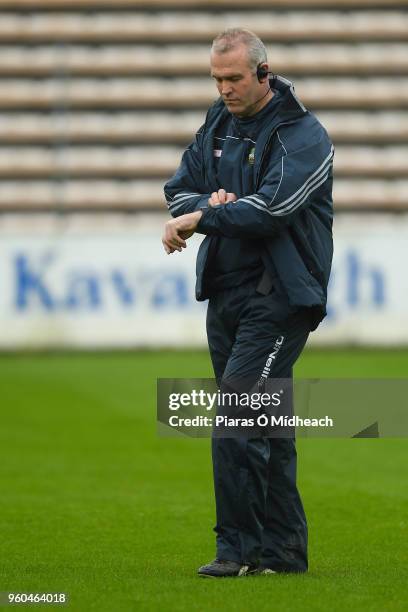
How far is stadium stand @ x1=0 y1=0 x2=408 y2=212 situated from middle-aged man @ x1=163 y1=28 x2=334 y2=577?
19.9 meters

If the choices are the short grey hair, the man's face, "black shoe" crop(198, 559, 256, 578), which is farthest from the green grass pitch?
the short grey hair

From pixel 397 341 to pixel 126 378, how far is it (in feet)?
16.0

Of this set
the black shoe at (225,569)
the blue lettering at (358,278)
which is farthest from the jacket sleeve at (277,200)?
the blue lettering at (358,278)

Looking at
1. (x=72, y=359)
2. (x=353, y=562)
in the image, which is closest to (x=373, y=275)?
(x=72, y=359)

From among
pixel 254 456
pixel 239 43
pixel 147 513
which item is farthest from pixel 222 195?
pixel 147 513

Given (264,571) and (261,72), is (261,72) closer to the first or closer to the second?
(261,72)

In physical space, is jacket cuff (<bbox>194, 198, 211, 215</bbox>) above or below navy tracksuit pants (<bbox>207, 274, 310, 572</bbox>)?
above

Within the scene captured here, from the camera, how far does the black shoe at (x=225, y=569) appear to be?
5168 mm

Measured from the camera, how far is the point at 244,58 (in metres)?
5.00

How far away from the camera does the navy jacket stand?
5.03m

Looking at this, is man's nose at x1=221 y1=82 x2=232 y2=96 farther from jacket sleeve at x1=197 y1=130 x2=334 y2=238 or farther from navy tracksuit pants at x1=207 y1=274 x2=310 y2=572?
navy tracksuit pants at x1=207 y1=274 x2=310 y2=572

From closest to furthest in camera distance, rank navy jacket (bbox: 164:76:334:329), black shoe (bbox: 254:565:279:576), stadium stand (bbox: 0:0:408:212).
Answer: navy jacket (bbox: 164:76:334:329), black shoe (bbox: 254:565:279:576), stadium stand (bbox: 0:0:408:212)

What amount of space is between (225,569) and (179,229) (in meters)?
1.26

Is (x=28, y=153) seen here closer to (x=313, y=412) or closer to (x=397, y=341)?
(x=397, y=341)
